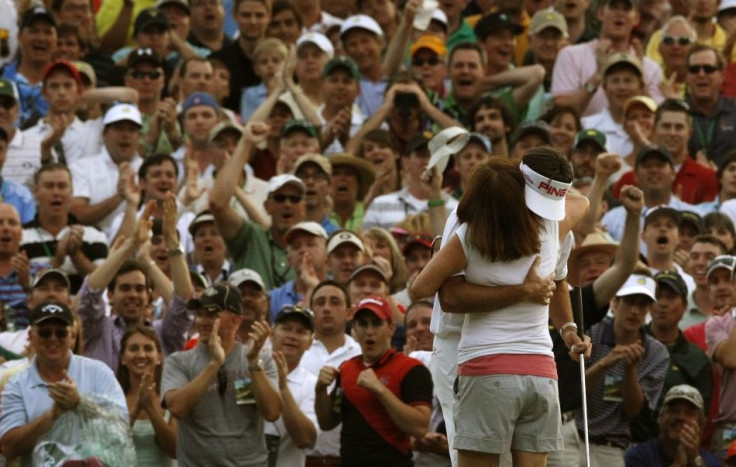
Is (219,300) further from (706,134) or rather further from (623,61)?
(706,134)

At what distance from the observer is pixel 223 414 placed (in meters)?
12.1

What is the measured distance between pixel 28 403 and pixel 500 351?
423 centimetres

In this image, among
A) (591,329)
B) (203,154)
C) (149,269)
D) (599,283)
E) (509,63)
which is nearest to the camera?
(599,283)

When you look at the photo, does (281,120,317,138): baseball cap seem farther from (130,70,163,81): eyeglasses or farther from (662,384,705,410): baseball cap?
(662,384,705,410): baseball cap

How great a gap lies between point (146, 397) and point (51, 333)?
0.78 meters

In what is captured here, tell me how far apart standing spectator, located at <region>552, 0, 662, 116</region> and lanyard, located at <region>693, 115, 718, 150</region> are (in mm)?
742

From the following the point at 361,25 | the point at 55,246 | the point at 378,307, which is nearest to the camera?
the point at 378,307

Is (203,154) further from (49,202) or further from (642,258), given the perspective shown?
(642,258)

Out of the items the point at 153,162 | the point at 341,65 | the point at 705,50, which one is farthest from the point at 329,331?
the point at 705,50

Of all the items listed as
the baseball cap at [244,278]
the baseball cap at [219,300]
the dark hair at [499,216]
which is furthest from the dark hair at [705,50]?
the dark hair at [499,216]

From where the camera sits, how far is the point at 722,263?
13648mm

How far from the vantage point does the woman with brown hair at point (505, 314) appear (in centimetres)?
851

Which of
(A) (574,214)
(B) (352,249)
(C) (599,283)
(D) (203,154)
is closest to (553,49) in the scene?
(D) (203,154)

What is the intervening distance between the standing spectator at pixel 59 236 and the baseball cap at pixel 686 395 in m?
4.42
